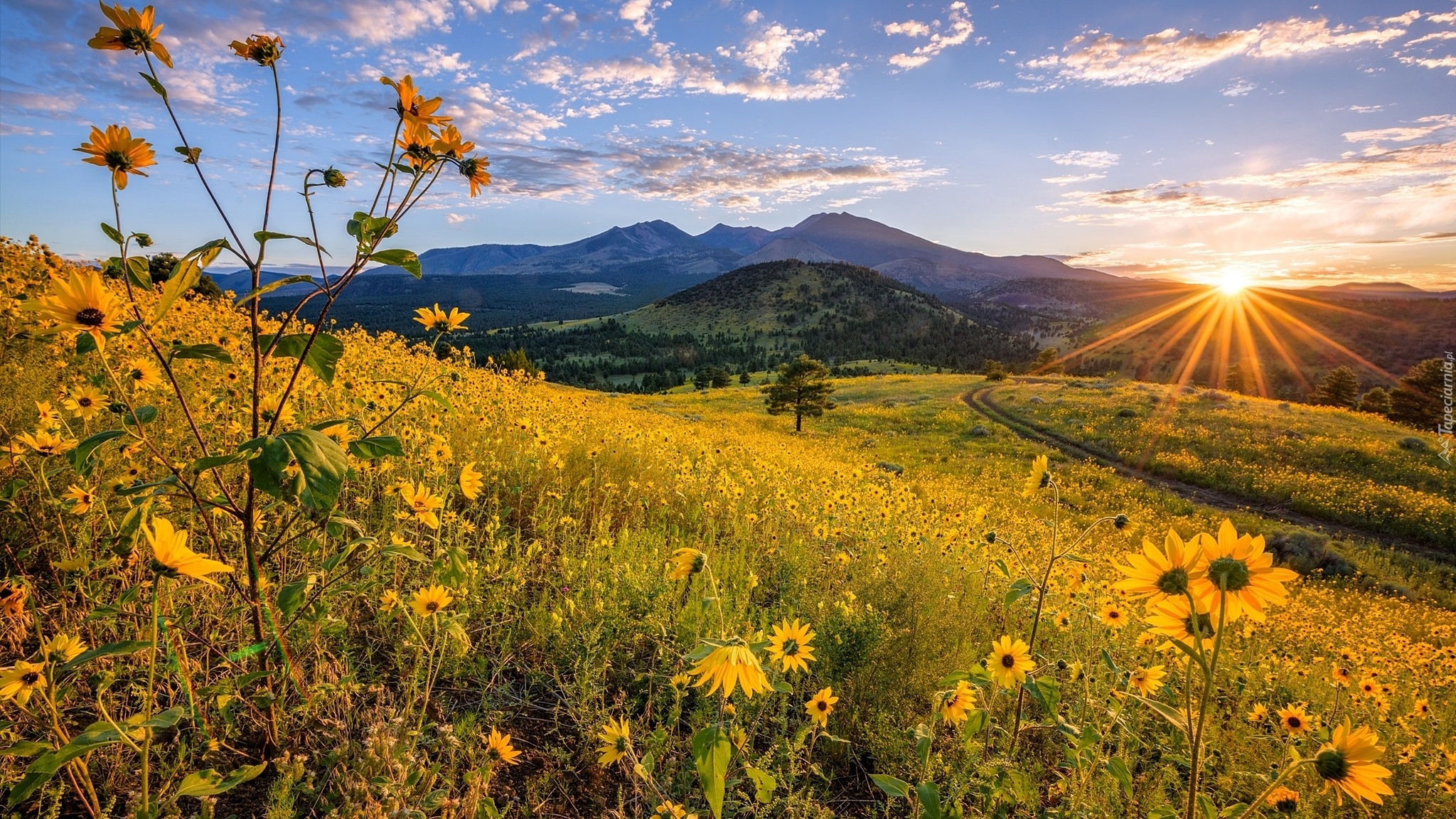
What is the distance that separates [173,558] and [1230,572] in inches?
105

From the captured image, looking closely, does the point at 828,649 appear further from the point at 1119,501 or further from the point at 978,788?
the point at 1119,501

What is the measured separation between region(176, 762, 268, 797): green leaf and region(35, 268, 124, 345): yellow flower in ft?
3.93

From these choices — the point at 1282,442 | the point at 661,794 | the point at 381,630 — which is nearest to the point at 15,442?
the point at 381,630

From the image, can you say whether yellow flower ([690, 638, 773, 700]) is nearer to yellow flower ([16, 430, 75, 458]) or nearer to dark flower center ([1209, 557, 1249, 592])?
dark flower center ([1209, 557, 1249, 592])

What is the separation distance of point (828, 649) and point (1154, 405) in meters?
33.1

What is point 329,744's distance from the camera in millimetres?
2373

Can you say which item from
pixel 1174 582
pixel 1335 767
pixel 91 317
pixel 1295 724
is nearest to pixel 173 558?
pixel 91 317

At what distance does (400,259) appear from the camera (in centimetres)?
182

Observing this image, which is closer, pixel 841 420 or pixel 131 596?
pixel 131 596

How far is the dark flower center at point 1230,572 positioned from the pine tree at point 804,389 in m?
25.3

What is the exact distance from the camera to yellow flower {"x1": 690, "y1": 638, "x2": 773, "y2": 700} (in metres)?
1.57

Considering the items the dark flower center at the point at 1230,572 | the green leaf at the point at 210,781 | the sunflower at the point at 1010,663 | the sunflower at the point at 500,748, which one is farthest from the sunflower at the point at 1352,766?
the green leaf at the point at 210,781

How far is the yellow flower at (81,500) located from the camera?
229 cm

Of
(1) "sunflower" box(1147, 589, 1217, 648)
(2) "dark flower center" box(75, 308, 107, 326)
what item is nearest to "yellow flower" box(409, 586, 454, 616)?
(2) "dark flower center" box(75, 308, 107, 326)
